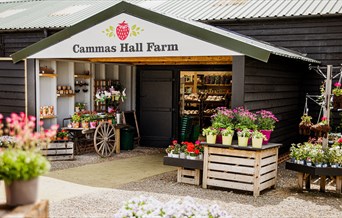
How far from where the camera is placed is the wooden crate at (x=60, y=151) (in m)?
11.3

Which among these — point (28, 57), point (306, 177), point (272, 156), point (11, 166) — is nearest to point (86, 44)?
point (28, 57)

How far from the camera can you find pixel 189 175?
8953mm

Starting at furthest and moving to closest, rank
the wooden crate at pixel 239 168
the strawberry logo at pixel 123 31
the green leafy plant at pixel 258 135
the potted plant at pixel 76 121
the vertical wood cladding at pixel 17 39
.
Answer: the vertical wood cladding at pixel 17 39 < the potted plant at pixel 76 121 < the strawberry logo at pixel 123 31 < the wooden crate at pixel 239 168 < the green leafy plant at pixel 258 135

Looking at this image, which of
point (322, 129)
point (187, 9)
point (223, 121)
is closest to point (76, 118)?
point (223, 121)

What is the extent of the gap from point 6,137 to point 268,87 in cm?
632

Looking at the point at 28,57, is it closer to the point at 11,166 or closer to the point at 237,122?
the point at 237,122

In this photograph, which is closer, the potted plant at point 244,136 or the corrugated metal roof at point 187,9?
the potted plant at point 244,136

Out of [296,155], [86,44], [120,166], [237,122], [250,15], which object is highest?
[250,15]

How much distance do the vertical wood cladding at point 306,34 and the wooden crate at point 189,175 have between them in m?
5.79

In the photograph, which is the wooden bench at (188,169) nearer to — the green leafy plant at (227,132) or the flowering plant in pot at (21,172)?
the green leafy plant at (227,132)

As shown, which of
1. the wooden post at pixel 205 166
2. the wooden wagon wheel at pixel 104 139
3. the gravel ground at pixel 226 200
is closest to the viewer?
the gravel ground at pixel 226 200

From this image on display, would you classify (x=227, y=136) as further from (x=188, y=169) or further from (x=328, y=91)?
(x=328, y=91)

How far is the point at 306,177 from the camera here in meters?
8.73

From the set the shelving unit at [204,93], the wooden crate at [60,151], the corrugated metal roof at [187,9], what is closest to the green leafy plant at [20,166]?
the wooden crate at [60,151]
